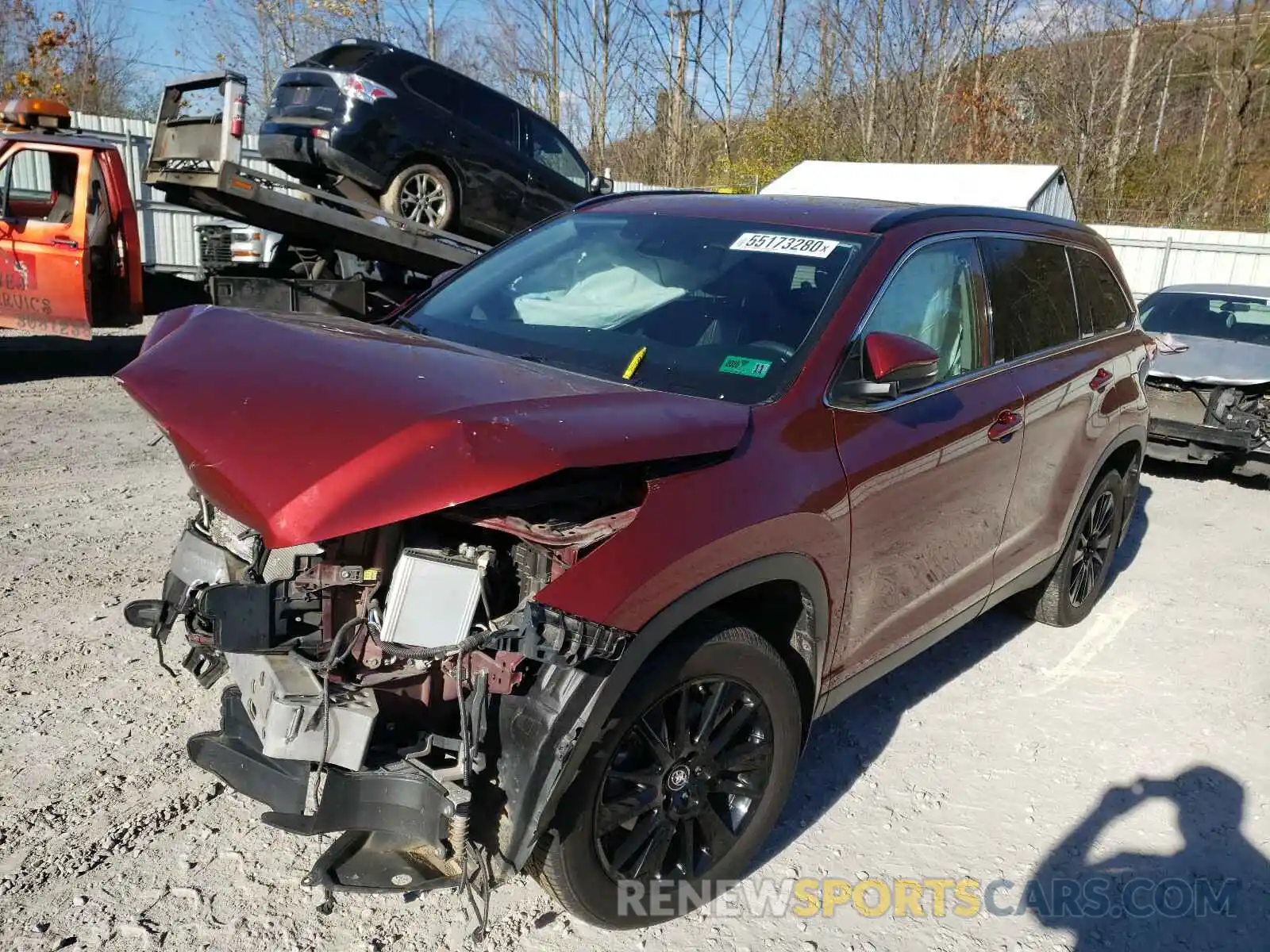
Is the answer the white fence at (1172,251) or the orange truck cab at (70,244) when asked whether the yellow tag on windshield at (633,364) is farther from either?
the white fence at (1172,251)

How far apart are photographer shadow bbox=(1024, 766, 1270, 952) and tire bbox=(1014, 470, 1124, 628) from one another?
1.46 metres

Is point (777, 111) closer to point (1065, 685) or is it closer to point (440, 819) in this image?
point (1065, 685)

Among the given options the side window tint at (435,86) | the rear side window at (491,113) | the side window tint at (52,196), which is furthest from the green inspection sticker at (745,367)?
the rear side window at (491,113)

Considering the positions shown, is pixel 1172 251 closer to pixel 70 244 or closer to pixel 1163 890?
pixel 70 244

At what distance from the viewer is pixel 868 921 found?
296cm

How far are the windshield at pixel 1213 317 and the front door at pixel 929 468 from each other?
6.12 metres

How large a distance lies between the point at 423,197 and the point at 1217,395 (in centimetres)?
743

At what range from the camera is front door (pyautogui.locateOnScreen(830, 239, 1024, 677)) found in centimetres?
309

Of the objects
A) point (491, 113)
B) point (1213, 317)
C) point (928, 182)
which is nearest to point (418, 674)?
point (1213, 317)

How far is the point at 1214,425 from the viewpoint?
8.08 meters

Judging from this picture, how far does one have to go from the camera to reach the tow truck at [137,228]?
786 cm

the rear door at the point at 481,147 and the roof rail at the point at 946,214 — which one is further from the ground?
the rear door at the point at 481,147

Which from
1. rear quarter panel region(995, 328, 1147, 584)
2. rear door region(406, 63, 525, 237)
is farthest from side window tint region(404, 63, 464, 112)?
rear quarter panel region(995, 328, 1147, 584)

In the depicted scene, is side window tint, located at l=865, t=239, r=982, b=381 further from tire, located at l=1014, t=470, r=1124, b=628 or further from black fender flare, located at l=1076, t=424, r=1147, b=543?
tire, located at l=1014, t=470, r=1124, b=628
